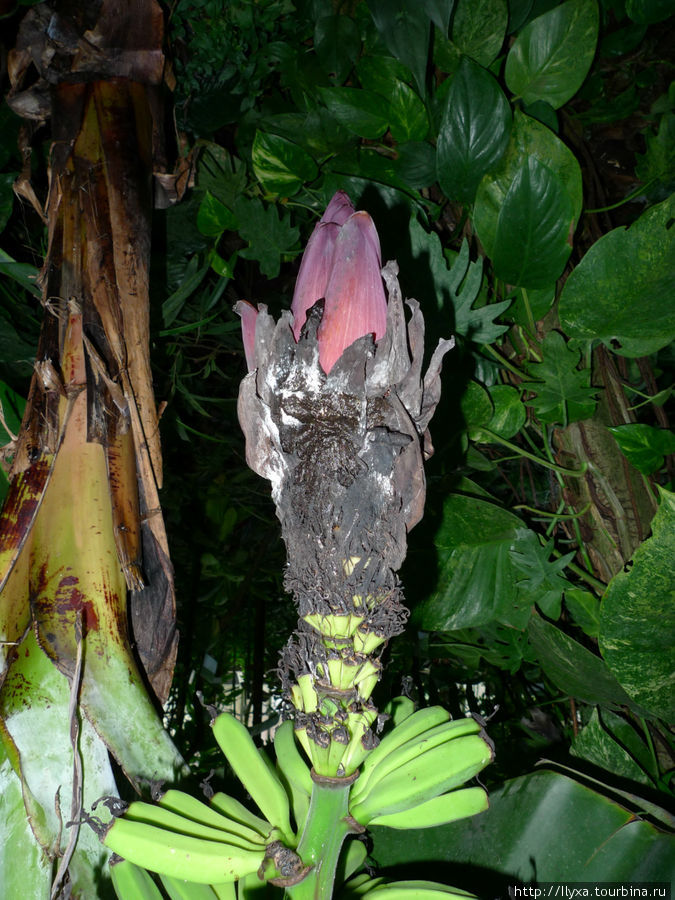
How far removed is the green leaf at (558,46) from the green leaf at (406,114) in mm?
118

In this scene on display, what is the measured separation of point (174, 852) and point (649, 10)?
1.05 metres

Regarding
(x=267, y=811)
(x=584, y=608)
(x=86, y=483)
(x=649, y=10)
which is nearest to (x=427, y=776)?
(x=267, y=811)

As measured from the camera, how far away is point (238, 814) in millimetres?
459

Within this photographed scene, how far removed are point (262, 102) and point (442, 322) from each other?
50 centimetres

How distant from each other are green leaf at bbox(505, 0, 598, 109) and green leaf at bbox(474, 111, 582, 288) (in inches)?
2.9

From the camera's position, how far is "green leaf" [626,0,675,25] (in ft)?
2.57

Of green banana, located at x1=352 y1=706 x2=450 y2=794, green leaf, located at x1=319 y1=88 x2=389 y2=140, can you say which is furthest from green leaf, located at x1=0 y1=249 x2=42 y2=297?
green banana, located at x1=352 y1=706 x2=450 y2=794

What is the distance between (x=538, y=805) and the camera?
56 cm

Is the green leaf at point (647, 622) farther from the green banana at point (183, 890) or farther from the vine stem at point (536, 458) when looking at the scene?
the green banana at point (183, 890)

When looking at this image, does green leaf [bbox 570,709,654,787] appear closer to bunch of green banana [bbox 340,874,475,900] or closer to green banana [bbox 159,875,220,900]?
bunch of green banana [bbox 340,874,475,900]

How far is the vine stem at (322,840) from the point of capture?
1.29 feet

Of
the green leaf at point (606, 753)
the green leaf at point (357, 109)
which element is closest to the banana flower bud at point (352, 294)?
the green leaf at point (357, 109)

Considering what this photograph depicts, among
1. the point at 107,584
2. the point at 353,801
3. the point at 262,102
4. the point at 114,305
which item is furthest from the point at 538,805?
the point at 262,102

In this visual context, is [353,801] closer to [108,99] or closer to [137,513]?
[137,513]
